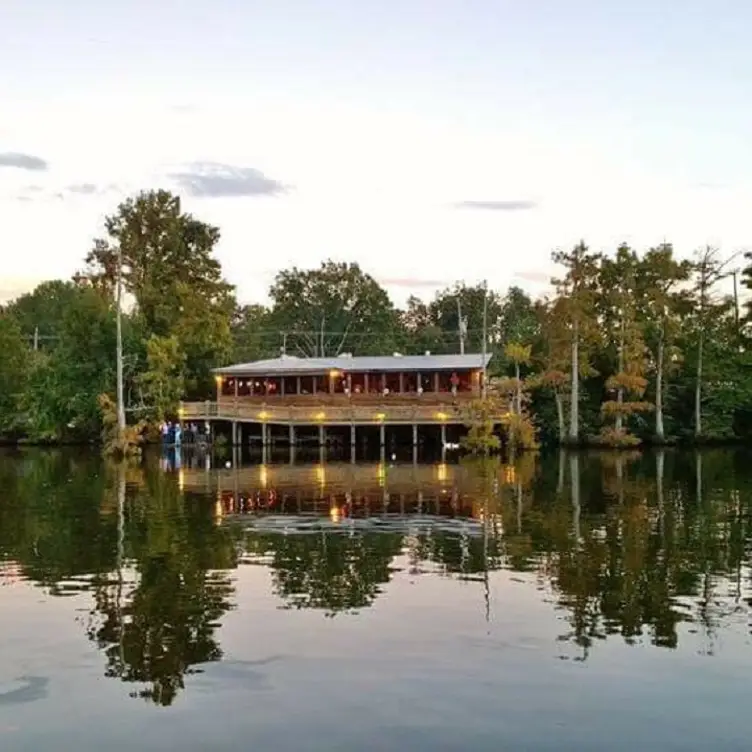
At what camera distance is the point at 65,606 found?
47.0 feet

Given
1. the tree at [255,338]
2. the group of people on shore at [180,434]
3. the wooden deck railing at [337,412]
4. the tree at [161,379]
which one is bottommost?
the group of people on shore at [180,434]

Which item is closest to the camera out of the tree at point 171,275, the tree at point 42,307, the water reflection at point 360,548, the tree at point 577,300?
the water reflection at point 360,548

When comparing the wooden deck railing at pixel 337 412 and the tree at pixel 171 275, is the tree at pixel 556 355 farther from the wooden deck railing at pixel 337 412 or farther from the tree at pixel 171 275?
the tree at pixel 171 275

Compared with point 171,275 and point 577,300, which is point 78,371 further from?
point 577,300

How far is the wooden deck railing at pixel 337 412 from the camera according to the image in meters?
55.4

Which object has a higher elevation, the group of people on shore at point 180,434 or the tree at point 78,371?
the tree at point 78,371

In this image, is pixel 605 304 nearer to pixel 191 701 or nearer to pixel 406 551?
pixel 406 551

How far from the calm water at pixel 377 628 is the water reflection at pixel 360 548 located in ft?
0.26

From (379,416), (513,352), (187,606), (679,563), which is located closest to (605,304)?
(513,352)

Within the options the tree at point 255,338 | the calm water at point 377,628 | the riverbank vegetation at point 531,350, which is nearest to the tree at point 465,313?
the tree at point 255,338

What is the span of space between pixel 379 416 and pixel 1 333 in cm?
3015

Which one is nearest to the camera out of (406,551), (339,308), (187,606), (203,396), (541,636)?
(541,636)

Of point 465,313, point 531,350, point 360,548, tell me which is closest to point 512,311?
point 465,313

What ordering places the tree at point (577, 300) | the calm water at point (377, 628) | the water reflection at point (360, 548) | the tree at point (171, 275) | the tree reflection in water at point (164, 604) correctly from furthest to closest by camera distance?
the tree at point (171, 275) → the tree at point (577, 300) → the water reflection at point (360, 548) → the tree reflection in water at point (164, 604) → the calm water at point (377, 628)
